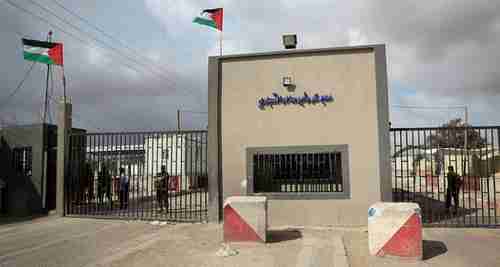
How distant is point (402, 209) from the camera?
729 centimetres

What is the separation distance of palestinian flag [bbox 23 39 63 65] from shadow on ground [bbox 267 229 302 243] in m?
9.31

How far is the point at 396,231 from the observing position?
23.7ft

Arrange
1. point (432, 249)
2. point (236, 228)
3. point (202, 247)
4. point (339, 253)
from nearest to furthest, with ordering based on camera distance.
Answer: point (339, 253), point (432, 249), point (202, 247), point (236, 228)

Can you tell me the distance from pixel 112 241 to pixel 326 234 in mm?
4891

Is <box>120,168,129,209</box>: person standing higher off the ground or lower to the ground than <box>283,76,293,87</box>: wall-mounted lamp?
lower

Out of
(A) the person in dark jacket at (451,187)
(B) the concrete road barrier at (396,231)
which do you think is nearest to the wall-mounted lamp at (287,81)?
(B) the concrete road barrier at (396,231)

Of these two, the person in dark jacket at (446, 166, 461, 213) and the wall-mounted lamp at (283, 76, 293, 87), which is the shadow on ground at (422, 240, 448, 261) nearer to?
the person in dark jacket at (446, 166, 461, 213)

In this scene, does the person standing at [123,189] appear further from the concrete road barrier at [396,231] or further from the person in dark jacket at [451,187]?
the person in dark jacket at [451,187]

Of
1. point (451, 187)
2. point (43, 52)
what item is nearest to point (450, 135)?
point (451, 187)

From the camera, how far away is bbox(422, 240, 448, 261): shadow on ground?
24.6ft

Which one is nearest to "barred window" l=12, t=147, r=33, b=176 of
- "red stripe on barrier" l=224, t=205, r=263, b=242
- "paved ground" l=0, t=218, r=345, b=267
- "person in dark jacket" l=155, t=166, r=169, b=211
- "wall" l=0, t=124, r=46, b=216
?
"wall" l=0, t=124, r=46, b=216

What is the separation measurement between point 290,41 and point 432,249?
21.7 ft

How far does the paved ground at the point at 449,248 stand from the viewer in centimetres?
704

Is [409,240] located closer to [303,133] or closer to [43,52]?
[303,133]
